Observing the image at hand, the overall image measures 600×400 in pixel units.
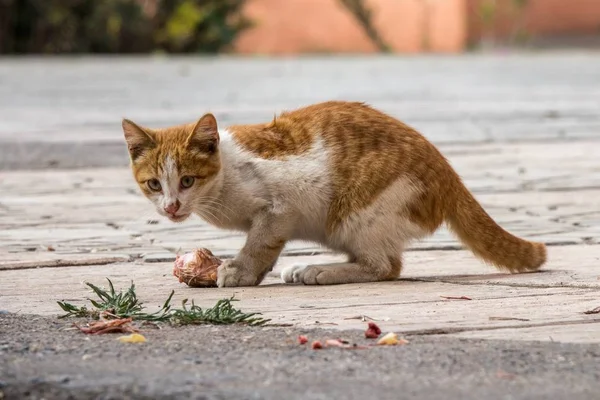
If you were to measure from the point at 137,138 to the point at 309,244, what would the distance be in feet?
4.59

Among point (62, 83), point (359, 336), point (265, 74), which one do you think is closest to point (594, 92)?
point (265, 74)

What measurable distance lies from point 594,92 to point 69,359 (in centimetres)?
1119

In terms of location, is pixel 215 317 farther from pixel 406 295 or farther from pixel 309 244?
pixel 309 244

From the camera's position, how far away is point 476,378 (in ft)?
10.1

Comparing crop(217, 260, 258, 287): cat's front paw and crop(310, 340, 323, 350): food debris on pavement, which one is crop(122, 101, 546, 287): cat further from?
crop(310, 340, 323, 350): food debris on pavement

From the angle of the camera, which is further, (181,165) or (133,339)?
(181,165)

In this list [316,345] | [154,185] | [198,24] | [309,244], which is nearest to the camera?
[316,345]

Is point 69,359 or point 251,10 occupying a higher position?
point 251,10

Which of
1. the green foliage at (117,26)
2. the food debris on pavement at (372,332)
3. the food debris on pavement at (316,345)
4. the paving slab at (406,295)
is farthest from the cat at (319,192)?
the green foliage at (117,26)

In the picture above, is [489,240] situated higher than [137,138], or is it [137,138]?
[137,138]

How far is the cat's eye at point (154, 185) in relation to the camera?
482cm

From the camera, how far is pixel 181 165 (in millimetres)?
4762

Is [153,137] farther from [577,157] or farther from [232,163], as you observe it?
[577,157]

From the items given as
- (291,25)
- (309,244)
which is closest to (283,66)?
(291,25)
